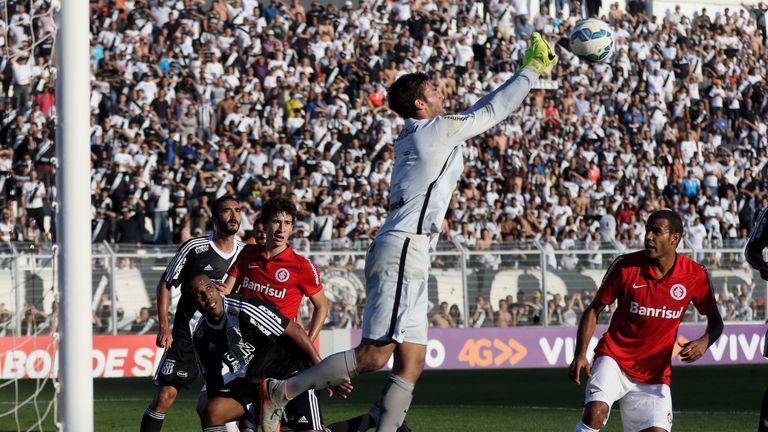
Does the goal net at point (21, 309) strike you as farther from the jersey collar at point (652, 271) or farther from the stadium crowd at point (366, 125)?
the jersey collar at point (652, 271)

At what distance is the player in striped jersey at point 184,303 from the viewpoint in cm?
924

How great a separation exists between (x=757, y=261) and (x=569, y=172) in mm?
17662

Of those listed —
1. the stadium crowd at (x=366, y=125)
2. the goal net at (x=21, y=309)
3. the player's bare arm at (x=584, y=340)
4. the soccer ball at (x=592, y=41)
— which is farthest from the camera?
the stadium crowd at (x=366, y=125)

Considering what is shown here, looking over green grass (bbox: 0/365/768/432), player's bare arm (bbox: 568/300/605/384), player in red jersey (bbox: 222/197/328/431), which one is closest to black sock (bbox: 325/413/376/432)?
player in red jersey (bbox: 222/197/328/431)

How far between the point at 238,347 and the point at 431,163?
71.7 inches

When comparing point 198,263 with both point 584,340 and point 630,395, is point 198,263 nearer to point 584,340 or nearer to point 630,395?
point 584,340

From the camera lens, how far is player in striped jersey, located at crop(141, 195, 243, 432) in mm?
9242

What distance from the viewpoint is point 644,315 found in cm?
768

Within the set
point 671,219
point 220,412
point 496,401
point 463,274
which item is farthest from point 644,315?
point 463,274

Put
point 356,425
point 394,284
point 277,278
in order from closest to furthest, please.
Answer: point 394,284
point 356,425
point 277,278

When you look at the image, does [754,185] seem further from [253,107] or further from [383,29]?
[253,107]

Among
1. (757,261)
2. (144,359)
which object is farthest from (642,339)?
(144,359)

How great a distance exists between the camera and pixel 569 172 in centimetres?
2606

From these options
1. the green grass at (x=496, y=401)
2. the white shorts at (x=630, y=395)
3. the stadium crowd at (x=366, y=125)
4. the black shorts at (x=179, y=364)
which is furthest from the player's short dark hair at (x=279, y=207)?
the stadium crowd at (x=366, y=125)
